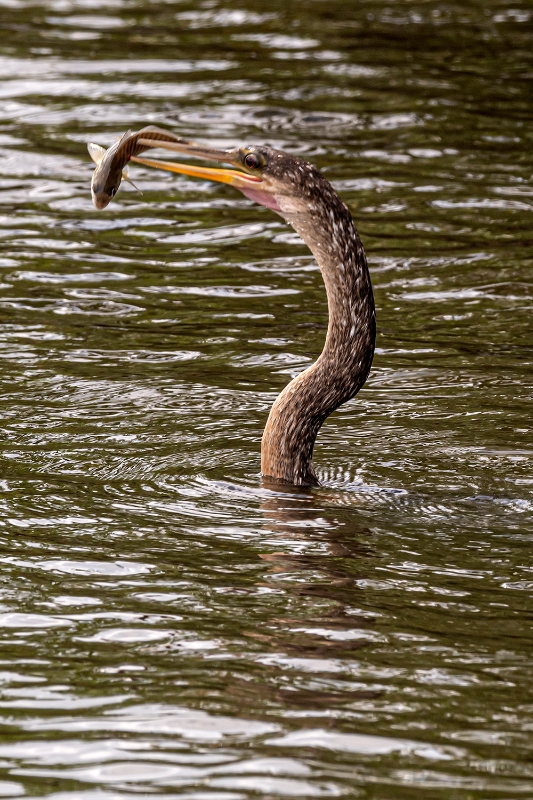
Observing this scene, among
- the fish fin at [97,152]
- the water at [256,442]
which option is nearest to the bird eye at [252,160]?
the fish fin at [97,152]

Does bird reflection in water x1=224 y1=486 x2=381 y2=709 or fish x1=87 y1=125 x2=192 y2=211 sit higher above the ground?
fish x1=87 y1=125 x2=192 y2=211

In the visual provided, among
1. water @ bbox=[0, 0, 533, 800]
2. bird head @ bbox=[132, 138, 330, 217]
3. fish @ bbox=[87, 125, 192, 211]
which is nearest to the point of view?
water @ bbox=[0, 0, 533, 800]

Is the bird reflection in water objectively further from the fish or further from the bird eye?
the fish

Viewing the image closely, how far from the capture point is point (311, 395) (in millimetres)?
6637

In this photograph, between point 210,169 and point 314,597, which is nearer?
point 314,597

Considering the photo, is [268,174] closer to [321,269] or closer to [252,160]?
[252,160]

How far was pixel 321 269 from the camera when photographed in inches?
259

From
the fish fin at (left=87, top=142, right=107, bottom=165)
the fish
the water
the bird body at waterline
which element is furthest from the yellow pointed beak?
the water

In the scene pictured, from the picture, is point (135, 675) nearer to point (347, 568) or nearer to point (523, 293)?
point (347, 568)

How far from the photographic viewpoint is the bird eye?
6465 millimetres

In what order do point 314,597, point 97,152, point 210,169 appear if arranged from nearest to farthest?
point 314,597 → point 210,169 → point 97,152

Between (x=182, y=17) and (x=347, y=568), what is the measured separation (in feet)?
40.8

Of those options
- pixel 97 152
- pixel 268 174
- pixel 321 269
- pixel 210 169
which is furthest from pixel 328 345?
pixel 97 152

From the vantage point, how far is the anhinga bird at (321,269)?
6.43 metres
